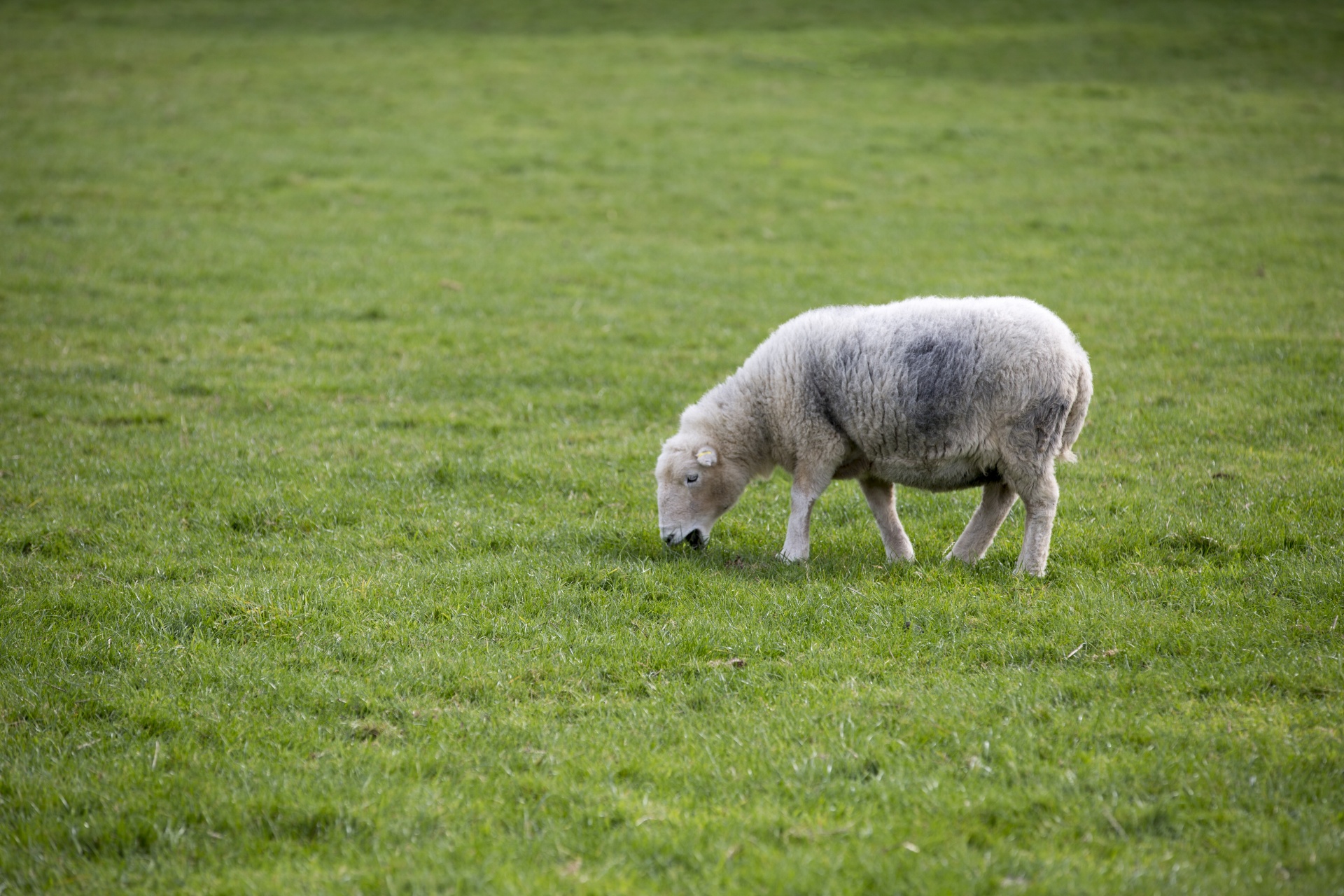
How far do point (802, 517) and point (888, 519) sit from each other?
28.4 inches

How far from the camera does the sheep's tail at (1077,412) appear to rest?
7852 mm

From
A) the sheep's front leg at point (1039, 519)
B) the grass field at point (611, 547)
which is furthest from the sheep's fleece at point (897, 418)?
the grass field at point (611, 547)

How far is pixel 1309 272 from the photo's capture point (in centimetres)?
1612

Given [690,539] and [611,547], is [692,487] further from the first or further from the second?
[611,547]

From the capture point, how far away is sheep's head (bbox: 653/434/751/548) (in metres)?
8.58

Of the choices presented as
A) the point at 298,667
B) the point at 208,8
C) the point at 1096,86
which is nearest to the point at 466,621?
the point at 298,667

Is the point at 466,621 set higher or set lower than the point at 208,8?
lower

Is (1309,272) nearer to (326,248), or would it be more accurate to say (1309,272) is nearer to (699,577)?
(699,577)

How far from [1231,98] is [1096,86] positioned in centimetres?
332

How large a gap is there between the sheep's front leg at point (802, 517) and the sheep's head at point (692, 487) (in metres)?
0.64

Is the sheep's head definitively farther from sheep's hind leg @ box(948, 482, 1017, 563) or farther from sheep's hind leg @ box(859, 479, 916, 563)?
sheep's hind leg @ box(948, 482, 1017, 563)

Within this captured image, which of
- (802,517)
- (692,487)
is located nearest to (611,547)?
(692,487)

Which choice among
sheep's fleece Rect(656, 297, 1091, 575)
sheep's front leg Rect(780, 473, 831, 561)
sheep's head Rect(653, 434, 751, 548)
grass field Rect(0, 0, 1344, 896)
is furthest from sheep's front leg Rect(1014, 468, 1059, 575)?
sheep's head Rect(653, 434, 751, 548)

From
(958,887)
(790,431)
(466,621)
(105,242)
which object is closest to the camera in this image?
(958,887)
